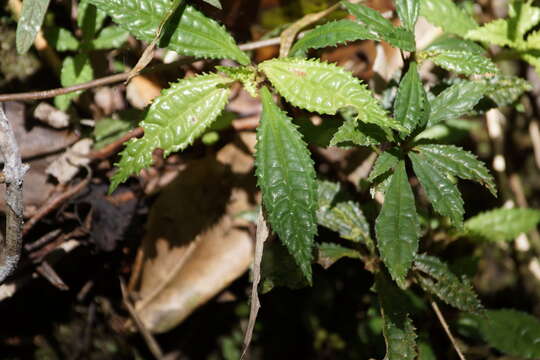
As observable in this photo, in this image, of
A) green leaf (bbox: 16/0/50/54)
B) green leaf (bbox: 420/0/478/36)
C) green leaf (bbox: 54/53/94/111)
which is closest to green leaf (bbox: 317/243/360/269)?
green leaf (bbox: 420/0/478/36)

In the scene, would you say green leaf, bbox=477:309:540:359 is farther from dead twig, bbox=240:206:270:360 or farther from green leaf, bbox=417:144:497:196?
dead twig, bbox=240:206:270:360

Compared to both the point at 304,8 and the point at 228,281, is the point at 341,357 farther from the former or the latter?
the point at 304,8

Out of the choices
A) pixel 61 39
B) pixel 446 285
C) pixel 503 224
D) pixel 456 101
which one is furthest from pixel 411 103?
pixel 61 39

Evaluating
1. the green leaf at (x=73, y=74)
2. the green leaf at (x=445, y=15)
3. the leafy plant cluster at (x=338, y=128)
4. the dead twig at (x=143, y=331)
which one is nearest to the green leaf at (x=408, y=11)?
the leafy plant cluster at (x=338, y=128)

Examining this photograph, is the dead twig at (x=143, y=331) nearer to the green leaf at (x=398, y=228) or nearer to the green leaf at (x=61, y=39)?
the green leaf at (x=61, y=39)

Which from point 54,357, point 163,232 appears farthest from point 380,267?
point 54,357
